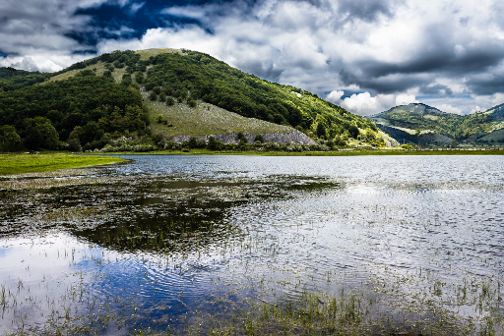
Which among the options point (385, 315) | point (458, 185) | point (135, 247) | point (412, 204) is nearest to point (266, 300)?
point (385, 315)

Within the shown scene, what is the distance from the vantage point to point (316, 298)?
18.0 metres

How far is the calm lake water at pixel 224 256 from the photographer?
57.1 feet

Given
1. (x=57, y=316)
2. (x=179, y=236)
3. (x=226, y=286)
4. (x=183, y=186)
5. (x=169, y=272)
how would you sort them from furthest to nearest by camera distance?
1. (x=183, y=186)
2. (x=179, y=236)
3. (x=169, y=272)
4. (x=226, y=286)
5. (x=57, y=316)

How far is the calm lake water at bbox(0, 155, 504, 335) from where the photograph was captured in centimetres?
1739

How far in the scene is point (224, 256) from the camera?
2520 centimetres

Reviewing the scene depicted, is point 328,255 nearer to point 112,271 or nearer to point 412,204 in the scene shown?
point 112,271

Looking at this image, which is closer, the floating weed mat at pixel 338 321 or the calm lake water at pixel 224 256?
the floating weed mat at pixel 338 321

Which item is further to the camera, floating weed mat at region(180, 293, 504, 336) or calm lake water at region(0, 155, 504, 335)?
calm lake water at region(0, 155, 504, 335)

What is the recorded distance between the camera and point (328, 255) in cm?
2561

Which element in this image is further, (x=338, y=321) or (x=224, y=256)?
(x=224, y=256)

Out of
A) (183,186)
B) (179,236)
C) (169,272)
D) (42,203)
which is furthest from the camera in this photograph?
(183,186)

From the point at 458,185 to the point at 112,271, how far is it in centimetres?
6335

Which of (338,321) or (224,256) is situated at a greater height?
(338,321)

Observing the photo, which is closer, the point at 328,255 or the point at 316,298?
the point at 316,298
